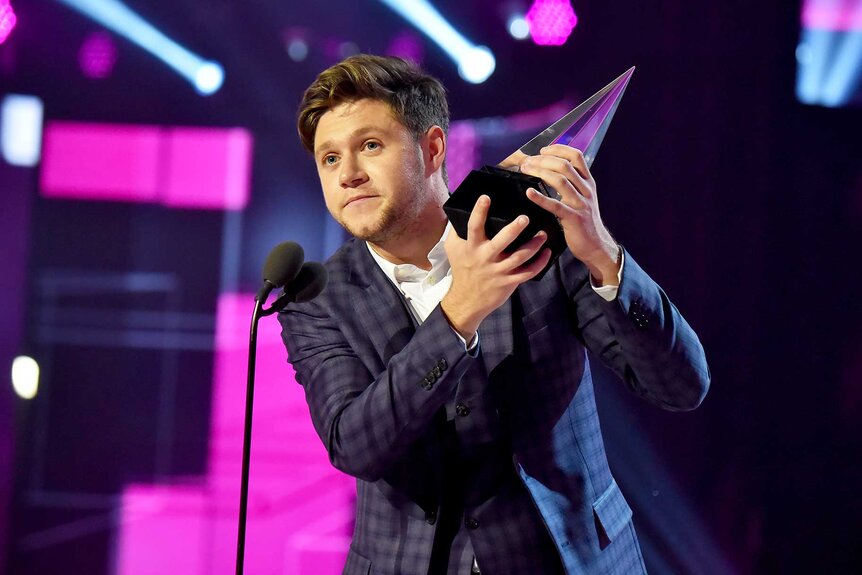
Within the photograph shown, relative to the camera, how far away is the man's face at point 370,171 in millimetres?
1711

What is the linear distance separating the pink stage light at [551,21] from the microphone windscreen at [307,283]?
225 cm

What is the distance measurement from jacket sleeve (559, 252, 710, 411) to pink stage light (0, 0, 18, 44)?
11.1 ft

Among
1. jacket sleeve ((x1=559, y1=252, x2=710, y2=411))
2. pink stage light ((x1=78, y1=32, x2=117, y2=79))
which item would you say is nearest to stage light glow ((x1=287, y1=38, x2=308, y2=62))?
pink stage light ((x1=78, y1=32, x2=117, y2=79))

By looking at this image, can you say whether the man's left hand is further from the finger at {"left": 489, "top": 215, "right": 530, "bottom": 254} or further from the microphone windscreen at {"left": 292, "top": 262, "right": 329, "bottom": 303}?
the microphone windscreen at {"left": 292, "top": 262, "right": 329, "bottom": 303}

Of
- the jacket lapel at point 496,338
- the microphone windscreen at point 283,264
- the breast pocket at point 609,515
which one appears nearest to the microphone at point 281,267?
the microphone windscreen at point 283,264

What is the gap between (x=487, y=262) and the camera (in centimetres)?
126

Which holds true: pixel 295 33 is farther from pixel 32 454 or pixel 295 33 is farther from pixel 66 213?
pixel 32 454

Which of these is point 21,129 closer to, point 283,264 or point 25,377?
point 25,377

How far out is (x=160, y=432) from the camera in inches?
146

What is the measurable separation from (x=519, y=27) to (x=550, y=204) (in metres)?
2.44

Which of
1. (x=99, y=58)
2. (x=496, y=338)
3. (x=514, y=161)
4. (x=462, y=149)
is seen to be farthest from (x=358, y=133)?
(x=99, y=58)

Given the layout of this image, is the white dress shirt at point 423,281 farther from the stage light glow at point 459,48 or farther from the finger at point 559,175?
the stage light glow at point 459,48

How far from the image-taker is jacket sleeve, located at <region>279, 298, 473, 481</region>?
1346mm

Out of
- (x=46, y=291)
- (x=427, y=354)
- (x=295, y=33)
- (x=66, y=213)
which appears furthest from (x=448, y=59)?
(x=427, y=354)
